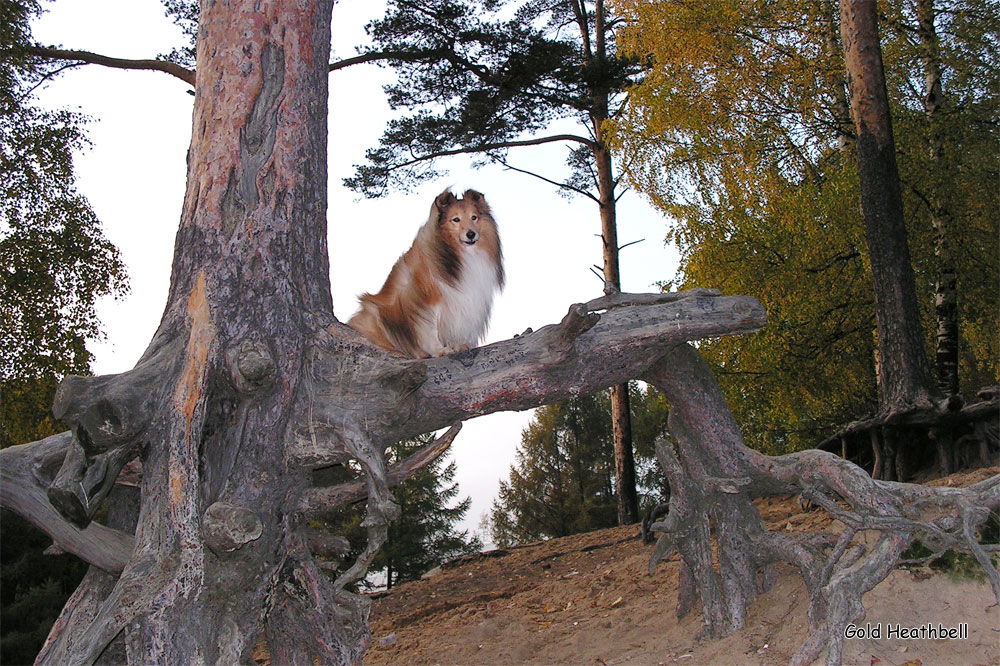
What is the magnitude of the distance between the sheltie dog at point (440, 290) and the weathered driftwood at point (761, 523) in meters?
1.24

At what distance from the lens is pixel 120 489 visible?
454cm

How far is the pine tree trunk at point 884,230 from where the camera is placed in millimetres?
7863

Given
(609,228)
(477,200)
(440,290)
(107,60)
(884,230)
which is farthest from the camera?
(609,228)

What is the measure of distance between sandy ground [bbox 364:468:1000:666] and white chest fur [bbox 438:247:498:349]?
2124 mm

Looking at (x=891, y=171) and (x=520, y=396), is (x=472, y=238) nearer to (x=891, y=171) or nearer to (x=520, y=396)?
(x=520, y=396)

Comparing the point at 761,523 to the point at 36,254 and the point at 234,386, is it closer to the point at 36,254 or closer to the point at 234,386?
the point at 234,386

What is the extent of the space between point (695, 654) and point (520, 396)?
1.85 m

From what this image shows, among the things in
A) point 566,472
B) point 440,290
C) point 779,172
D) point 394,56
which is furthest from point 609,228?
point 440,290

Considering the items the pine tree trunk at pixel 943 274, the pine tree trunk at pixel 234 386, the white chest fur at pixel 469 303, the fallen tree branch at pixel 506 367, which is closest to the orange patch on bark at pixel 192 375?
the pine tree trunk at pixel 234 386

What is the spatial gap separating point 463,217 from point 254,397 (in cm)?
184

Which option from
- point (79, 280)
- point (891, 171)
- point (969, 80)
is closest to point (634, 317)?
point (891, 171)

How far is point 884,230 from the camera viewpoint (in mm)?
8297

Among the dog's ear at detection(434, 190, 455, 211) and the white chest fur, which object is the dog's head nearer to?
the dog's ear at detection(434, 190, 455, 211)

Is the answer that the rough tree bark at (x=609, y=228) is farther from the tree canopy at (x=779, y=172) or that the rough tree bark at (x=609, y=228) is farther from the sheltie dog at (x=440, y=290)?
the sheltie dog at (x=440, y=290)
